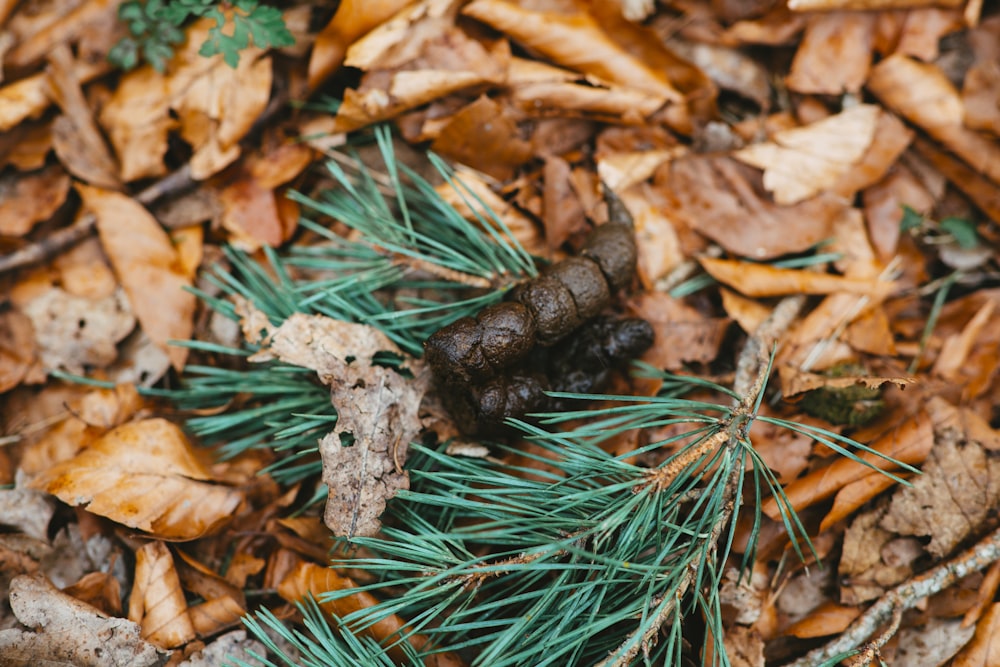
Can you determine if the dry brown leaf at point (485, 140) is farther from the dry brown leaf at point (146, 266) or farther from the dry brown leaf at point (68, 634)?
the dry brown leaf at point (68, 634)

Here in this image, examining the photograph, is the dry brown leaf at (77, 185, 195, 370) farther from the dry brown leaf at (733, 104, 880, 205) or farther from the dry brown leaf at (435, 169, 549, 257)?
the dry brown leaf at (733, 104, 880, 205)

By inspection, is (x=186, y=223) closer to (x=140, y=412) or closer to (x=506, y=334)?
(x=140, y=412)

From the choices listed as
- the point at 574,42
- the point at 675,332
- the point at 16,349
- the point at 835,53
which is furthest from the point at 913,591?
the point at 16,349

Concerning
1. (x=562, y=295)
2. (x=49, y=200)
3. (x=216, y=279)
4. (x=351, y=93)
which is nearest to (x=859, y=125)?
(x=562, y=295)

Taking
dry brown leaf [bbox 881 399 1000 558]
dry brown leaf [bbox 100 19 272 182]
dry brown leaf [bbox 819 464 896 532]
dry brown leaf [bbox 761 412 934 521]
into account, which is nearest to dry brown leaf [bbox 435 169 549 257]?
dry brown leaf [bbox 100 19 272 182]

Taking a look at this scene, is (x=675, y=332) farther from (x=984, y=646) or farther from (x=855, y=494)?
(x=984, y=646)

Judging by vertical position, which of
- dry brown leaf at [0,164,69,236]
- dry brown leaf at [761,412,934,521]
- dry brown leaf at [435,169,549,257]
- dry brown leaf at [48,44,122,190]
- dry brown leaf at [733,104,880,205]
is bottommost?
dry brown leaf at [761,412,934,521]
